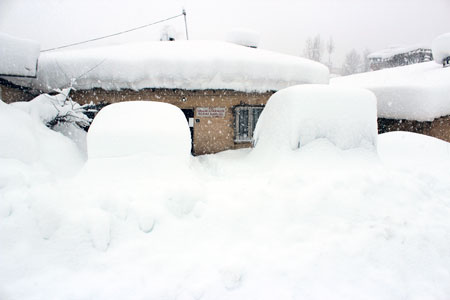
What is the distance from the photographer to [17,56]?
20.5 ft

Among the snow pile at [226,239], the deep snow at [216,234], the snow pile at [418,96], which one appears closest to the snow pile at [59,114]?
the deep snow at [216,234]

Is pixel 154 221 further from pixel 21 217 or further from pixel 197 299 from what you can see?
pixel 21 217

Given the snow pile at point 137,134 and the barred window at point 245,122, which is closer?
the snow pile at point 137,134

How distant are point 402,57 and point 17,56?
30815mm

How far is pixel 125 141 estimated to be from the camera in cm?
378

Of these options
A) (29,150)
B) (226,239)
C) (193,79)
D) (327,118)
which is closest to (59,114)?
(29,150)

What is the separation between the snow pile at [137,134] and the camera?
12.4 ft

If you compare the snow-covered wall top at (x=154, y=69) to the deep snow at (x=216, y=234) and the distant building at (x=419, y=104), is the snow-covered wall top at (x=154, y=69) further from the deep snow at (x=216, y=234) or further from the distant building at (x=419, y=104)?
the distant building at (x=419, y=104)

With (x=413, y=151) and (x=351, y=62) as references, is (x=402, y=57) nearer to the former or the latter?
(x=413, y=151)

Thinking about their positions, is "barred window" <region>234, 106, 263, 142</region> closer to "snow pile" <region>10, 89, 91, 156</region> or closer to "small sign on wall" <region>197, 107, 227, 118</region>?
"small sign on wall" <region>197, 107, 227, 118</region>

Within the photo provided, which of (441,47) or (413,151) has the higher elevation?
(441,47)

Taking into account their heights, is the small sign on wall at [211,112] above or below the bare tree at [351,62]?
below

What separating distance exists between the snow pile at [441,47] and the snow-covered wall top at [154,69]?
29.2ft

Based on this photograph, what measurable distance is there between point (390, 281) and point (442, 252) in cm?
91
